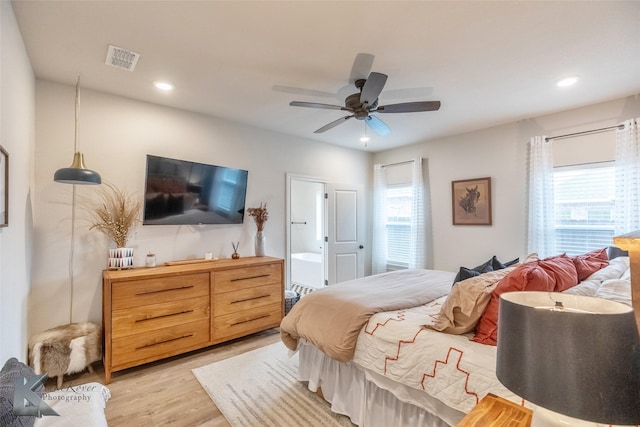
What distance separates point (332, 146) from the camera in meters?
4.93

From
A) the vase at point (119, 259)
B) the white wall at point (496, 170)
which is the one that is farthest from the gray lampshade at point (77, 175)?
the white wall at point (496, 170)

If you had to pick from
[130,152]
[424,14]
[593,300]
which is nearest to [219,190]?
[130,152]

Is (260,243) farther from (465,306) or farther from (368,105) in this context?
(465,306)

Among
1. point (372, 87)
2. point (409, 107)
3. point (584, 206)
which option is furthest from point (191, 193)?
point (584, 206)

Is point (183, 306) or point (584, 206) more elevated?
point (584, 206)

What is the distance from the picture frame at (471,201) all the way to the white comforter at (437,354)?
6.82 ft

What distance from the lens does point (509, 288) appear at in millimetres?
1495

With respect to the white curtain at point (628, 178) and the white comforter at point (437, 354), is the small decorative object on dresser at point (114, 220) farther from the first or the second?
the white curtain at point (628, 178)

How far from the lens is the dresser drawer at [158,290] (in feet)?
8.34

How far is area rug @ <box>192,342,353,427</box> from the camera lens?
205 cm

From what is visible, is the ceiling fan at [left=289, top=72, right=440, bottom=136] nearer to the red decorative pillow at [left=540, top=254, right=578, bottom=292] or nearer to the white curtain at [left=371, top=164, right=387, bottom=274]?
the red decorative pillow at [left=540, top=254, right=578, bottom=292]

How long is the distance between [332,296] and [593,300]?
1.60 meters

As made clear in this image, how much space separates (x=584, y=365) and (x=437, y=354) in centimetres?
97

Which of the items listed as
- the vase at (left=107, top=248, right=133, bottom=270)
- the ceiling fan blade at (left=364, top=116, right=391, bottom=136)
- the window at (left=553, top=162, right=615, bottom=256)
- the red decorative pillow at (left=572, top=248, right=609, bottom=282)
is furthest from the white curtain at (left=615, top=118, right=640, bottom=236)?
the vase at (left=107, top=248, right=133, bottom=270)
